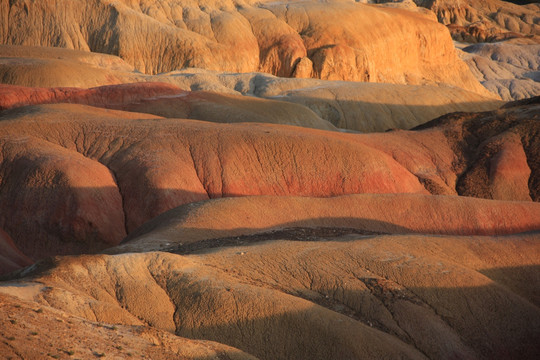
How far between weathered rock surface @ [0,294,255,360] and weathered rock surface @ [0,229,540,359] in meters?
0.61


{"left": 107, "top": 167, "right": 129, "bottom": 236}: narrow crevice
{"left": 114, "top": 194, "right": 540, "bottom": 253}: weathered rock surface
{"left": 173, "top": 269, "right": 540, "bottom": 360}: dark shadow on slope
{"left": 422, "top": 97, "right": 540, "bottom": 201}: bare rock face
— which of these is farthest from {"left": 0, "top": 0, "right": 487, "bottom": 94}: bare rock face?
{"left": 173, "top": 269, "right": 540, "bottom": 360}: dark shadow on slope

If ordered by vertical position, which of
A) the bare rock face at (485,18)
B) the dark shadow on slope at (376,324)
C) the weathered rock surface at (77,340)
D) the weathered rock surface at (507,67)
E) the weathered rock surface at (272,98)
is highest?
the weathered rock surface at (77,340)

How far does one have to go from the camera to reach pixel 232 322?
1373 cm

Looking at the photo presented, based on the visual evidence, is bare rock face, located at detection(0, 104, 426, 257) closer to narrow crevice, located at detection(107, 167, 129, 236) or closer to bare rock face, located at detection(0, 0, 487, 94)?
narrow crevice, located at detection(107, 167, 129, 236)

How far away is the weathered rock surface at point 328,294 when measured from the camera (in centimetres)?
1357

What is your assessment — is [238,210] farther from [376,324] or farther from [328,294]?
[376,324]

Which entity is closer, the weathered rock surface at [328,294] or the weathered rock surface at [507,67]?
the weathered rock surface at [328,294]

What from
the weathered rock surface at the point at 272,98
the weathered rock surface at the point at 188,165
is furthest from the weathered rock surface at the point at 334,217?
the weathered rock surface at the point at 272,98

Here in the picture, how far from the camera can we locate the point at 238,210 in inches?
853

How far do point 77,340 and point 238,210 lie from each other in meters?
11.5

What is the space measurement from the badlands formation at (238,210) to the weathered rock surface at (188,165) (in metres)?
0.08

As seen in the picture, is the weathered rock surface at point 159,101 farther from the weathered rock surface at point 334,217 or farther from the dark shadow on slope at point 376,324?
the dark shadow on slope at point 376,324

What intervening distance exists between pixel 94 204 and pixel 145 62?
125 feet

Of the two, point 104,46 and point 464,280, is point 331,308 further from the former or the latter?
point 104,46
